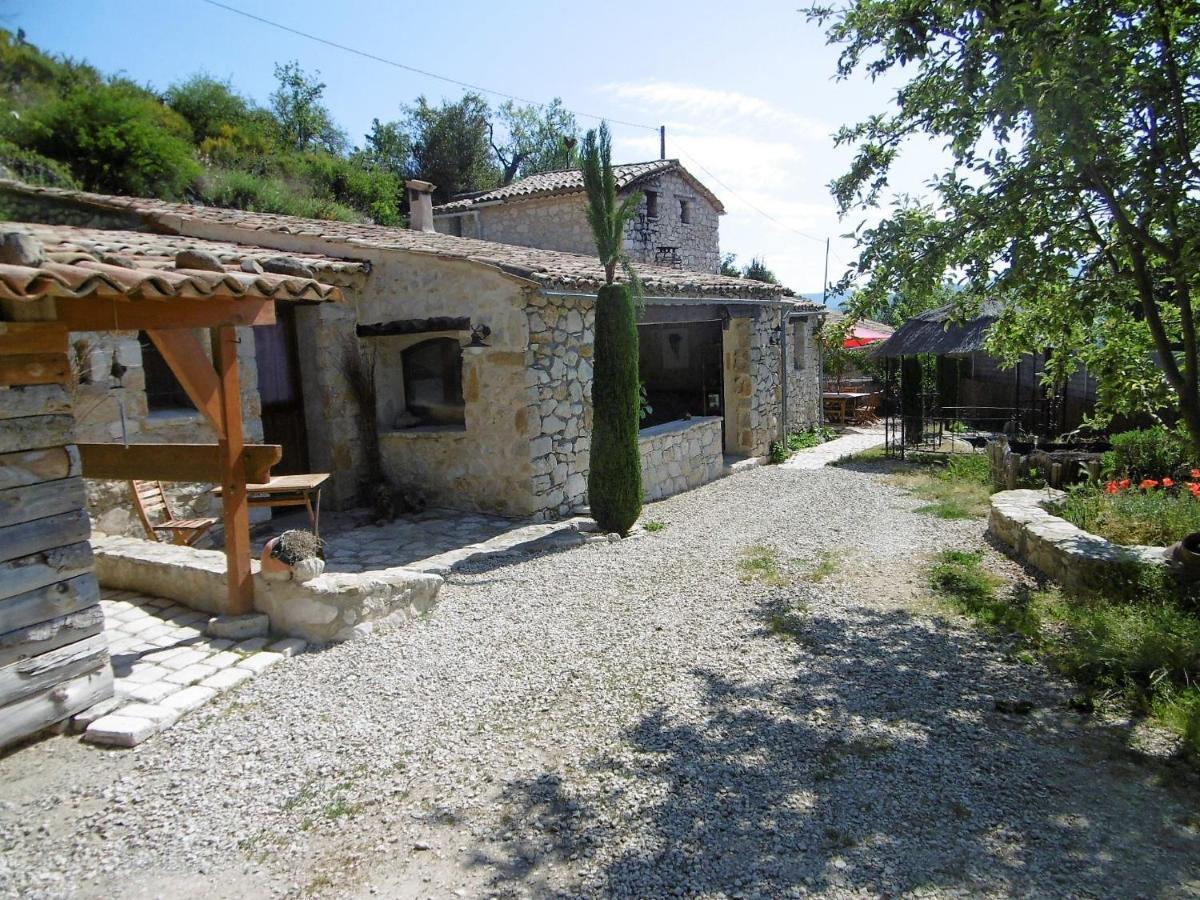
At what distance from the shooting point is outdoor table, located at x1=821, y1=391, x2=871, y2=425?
61.9 ft

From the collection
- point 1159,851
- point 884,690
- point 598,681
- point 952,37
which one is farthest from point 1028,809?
point 952,37

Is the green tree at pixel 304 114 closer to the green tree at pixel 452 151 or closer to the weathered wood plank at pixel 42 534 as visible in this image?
the green tree at pixel 452 151

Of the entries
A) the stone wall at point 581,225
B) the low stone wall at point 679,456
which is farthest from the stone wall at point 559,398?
the stone wall at point 581,225

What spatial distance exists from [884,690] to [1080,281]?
3.23 metres

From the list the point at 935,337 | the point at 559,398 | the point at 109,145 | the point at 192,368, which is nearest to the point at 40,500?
the point at 192,368

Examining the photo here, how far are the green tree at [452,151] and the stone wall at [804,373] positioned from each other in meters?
15.1

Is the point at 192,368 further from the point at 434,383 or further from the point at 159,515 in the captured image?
the point at 434,383

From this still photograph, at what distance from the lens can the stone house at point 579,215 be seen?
56.4 feet

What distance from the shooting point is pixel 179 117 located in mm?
17500

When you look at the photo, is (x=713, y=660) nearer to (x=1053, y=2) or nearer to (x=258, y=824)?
(x=258, y=824)

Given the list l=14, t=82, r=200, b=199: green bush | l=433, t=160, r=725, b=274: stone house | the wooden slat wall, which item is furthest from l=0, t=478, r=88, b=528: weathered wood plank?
l=433, t=160, r=725, b=274: stone house

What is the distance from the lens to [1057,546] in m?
6.09

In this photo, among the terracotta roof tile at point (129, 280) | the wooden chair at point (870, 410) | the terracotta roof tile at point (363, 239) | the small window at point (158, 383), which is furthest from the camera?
the wooden chair at point (870, 410)

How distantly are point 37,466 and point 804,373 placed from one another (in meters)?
15.0
